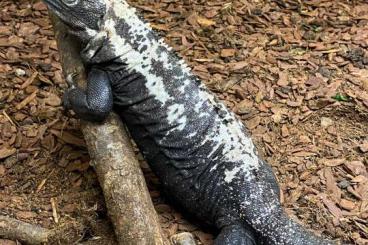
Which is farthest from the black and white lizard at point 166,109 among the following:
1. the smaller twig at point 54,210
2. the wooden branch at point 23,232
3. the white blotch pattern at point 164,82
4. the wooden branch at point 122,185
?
the wooden branch at point 23,232

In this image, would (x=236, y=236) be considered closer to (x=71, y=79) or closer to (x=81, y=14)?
(x=71, y=79)

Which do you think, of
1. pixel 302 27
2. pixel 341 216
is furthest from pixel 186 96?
pixel 302 27

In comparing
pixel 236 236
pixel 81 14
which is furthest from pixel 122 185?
pixel 81 14

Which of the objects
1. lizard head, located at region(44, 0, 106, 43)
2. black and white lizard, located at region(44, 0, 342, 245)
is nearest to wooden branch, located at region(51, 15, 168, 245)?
black and white lizard, located at region(44, 0, 342, 245)

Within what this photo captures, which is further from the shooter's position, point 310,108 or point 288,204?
point 310,108

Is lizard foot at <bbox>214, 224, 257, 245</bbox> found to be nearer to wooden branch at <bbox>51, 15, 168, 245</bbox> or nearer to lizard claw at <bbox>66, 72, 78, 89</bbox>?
wooden branch at <bbox>51, 15, 168, 245</bbox>

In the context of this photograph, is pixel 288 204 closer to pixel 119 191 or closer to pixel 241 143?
pixel 241 143
